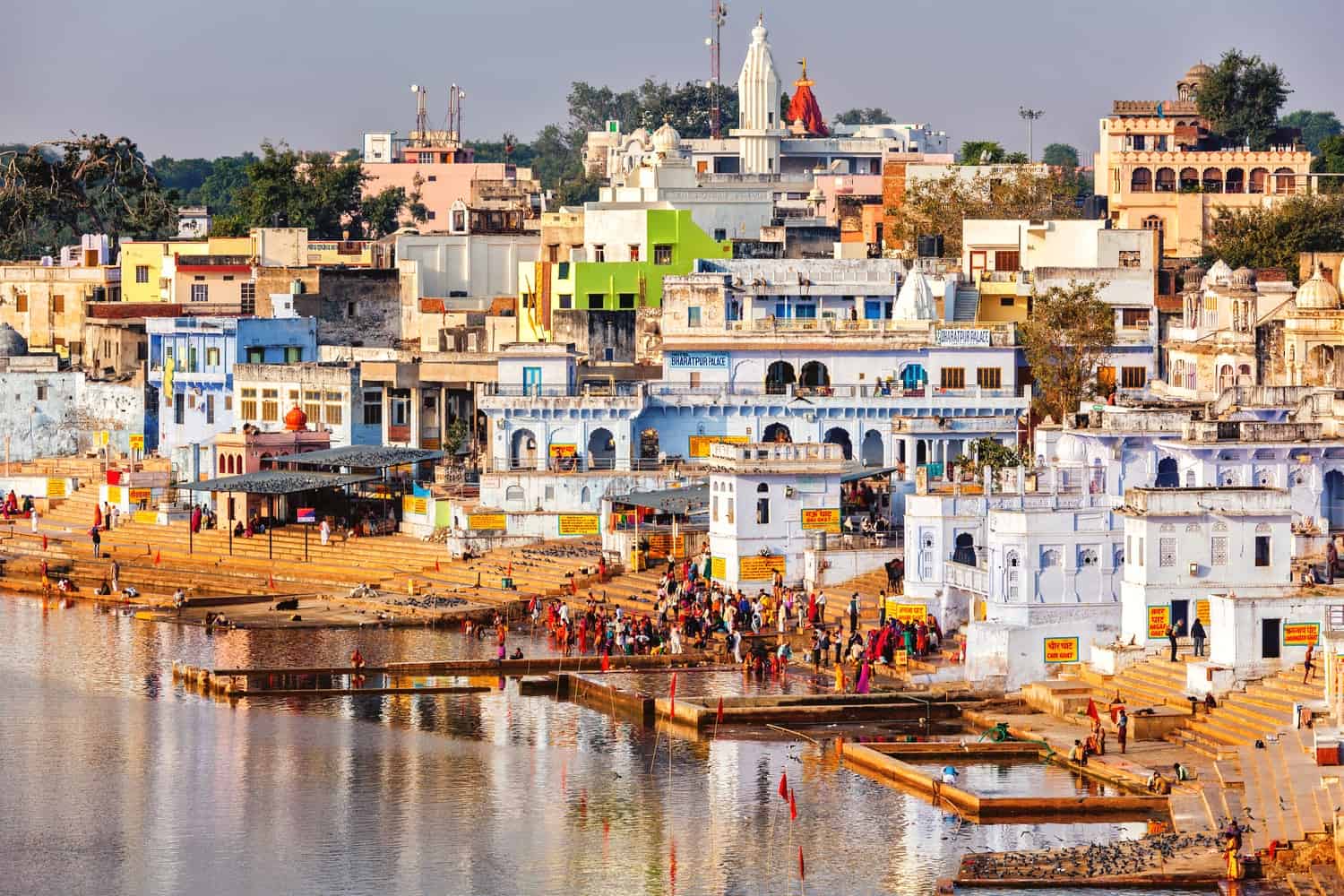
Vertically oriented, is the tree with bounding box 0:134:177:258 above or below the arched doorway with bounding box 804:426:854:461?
above

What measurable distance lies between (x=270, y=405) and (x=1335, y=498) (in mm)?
32291

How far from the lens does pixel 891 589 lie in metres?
55.7

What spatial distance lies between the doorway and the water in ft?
18.4

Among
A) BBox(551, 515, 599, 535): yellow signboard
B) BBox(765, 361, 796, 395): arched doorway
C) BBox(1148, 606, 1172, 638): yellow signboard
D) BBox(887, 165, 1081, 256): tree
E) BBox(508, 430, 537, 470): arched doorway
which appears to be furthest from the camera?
BBox(887, 165, 1081, 256): tree

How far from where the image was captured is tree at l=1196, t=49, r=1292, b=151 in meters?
107

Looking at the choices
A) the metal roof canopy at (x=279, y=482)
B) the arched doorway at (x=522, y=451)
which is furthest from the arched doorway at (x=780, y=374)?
the metal roof canopy at (x=279, y=482)

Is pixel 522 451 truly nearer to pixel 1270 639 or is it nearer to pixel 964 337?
pixel 964 337

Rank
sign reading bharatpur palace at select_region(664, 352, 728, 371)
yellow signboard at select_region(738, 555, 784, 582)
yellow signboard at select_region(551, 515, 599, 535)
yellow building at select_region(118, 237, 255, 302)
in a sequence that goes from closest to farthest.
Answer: yellow signboard at select_region(738, 555, 784, 582), yellow signboard at select_region(551, 515, 599, 535), sign reading bharatpur palace at select_region(664, 352, 728, 371), yellow building at select_region(118, 237, 255, 302)

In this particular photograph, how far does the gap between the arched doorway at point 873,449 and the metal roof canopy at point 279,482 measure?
11.3 metres

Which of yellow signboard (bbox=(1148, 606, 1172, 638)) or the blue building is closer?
yellow signboard (bbox=(1148, 606, 1172, 638))

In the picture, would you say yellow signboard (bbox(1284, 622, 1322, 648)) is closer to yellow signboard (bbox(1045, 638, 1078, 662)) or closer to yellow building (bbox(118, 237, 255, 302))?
yellow signboard (bbox(1045, 638, 1078, 662))

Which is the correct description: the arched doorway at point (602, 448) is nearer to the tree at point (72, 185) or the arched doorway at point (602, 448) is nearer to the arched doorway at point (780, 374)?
the arched doorway at point (780, 374)

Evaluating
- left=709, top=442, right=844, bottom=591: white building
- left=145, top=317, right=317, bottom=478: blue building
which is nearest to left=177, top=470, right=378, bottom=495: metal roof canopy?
left=145, top=317, right=317, bottom=478: blue building

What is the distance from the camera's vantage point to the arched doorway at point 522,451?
67.9 meters
